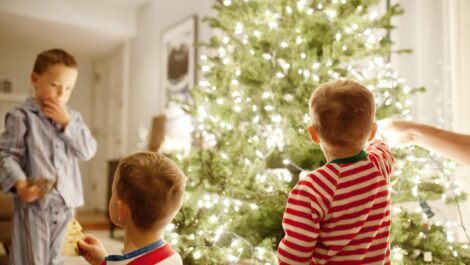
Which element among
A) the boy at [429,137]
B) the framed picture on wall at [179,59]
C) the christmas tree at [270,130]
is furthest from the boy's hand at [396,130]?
the framed picture on wall at [179,59]

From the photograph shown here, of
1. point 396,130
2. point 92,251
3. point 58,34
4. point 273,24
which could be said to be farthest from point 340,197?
point 58,34

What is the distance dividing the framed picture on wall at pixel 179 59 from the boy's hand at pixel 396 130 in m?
4.08

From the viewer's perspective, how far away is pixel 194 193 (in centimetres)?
209

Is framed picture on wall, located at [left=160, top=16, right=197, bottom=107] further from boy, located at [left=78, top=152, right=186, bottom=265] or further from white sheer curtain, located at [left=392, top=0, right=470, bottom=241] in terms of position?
boy, located at [left=78, top=152, right=186, bottom=265]

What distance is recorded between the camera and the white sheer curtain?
2535 millimetres

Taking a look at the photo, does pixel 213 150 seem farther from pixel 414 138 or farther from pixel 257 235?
pixel 414 138

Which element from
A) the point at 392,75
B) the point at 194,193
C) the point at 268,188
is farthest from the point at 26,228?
the point at 392,75

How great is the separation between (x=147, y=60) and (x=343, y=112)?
5.95 meters

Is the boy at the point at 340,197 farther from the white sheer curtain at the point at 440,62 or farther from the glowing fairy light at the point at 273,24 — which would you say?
the white sheer curtain at the point at 440,62

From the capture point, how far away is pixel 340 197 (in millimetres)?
1180

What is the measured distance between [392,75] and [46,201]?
1686 millimetres

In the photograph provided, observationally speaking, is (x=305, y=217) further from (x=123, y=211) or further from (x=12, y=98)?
(x=12, y=98)

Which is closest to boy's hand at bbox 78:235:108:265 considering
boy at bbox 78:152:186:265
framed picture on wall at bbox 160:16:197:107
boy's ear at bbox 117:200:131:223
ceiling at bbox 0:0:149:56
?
Answer: boy at bbox 78:152:186:265

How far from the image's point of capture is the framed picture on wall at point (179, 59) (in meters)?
5.57
